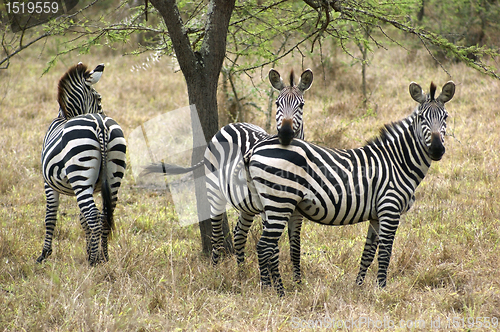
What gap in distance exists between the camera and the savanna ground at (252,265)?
11.6 feet

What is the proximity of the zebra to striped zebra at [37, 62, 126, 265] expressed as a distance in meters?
0.55

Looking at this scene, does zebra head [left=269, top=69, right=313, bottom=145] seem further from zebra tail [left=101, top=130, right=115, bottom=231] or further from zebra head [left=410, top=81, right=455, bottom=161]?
zebra tail [left=101, top=130, right=115, bottom=231]

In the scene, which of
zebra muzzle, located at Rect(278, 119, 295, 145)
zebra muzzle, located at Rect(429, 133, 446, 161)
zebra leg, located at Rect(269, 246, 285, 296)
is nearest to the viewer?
zebra muzzle, located at Rect(278, 119, 295, 145)

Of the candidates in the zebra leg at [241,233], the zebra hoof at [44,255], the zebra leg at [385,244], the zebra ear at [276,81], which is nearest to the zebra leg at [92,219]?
the zebra hoof at [44,255]

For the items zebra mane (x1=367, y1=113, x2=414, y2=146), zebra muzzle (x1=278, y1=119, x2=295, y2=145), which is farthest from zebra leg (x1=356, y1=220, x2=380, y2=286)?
zebra muzzle (x1=278, y1=119, x2=295, y2=145)

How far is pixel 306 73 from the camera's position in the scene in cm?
450

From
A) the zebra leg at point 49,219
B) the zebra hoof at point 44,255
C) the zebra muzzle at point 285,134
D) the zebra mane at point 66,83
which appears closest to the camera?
the zebra muzzle at point 285,134

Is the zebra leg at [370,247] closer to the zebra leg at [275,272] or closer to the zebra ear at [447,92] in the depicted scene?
the zebra leg at [275,272]

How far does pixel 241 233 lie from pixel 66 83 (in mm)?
2849

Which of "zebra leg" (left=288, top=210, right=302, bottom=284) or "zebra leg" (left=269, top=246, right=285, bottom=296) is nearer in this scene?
"zebra leg" (left=269, top=246, right=285, bottom=296)

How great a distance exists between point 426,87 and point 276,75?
7673mm

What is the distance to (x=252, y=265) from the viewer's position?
4781mm

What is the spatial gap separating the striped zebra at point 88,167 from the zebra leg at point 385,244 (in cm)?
284

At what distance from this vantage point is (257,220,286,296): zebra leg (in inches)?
160
